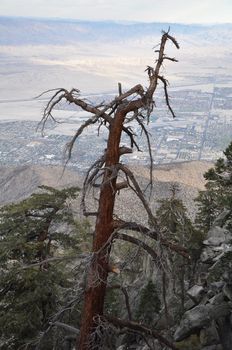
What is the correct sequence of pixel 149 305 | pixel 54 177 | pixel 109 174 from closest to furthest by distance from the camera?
pixel 109 174 → pixel 149 305 → pixel 54 177

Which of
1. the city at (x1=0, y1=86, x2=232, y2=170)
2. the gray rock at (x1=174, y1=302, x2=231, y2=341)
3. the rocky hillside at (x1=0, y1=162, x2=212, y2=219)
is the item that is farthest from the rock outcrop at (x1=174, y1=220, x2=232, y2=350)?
the city at (x1=0, y1=86, x2=232, y2=170)

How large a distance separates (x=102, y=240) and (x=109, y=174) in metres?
1.09

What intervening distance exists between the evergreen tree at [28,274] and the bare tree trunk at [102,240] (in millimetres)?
7206

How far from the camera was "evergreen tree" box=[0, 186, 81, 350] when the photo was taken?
1611 centimetres

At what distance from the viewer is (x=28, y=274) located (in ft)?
53.1

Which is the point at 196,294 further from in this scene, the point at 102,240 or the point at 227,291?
the point at 102,240

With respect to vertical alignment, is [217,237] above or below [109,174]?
below

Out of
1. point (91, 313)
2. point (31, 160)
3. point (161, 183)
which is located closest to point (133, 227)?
point (91, 313)

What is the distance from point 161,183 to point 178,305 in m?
50.0

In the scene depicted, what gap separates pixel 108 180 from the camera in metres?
7.36

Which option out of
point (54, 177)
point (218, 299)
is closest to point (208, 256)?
point (218, 299)

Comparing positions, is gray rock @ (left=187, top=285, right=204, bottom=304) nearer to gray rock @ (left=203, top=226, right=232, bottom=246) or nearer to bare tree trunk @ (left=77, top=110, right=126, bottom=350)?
gray rock @ (left=203, top=226, right=232, bottom=246)

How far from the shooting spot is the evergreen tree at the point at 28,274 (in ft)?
52.9

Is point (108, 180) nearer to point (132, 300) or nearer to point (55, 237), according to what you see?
point (55, 237)
